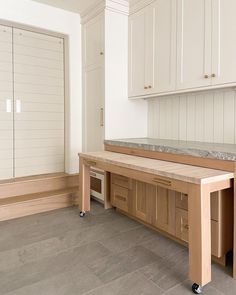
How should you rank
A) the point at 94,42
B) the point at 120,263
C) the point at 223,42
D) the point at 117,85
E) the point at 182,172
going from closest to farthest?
the point at 182,172 → the point at 120,263 → the point at 223,42 → the point at 117,85 → the point at 94,42

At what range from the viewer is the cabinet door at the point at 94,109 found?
10.2 ft

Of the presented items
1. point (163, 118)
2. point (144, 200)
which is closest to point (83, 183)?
point (144, 200)

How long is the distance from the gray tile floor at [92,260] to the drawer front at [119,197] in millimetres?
163

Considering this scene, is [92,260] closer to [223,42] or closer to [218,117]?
[218,117]

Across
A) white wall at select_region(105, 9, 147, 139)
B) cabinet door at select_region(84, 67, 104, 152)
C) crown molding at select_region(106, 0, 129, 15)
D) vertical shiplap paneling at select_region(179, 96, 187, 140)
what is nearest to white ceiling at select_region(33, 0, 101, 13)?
crown molding at select_region(106, 0, 129, 15)

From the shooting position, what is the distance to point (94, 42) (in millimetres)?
3176

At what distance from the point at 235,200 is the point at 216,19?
145 cm

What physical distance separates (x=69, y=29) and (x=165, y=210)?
8.53ft

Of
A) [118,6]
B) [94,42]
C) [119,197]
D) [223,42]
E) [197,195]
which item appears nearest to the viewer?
[197,195]

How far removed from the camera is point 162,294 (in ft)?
4.93

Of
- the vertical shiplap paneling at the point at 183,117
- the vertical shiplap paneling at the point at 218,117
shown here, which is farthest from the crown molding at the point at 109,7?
the vertical shiplap paneling at the point at 218,117

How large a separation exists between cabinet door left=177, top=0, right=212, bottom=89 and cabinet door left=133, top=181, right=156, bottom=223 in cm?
102

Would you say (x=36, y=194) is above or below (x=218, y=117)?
below

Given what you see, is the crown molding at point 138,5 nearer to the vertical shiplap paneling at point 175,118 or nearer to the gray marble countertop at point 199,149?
the vertical shiplap paneling at point 175,118
